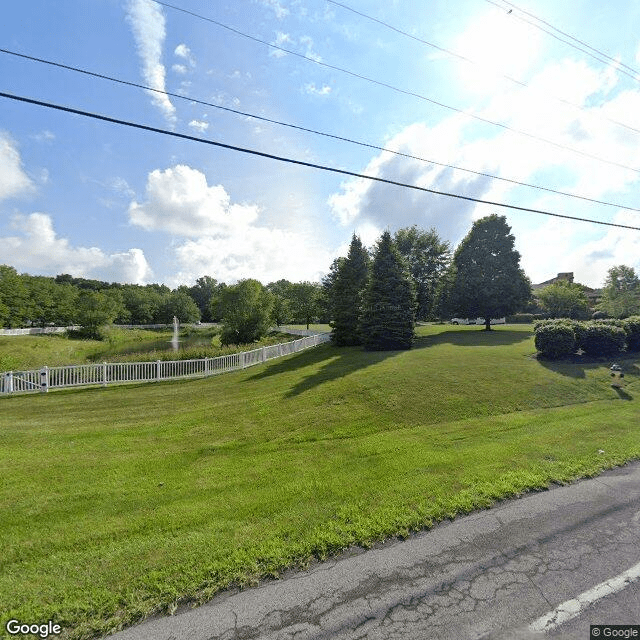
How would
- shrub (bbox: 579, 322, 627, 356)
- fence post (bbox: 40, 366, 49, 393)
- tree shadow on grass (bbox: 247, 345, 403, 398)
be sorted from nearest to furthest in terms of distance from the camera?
tree shadow on grass (bbox: 247, 345, 403, 398) → fence post (bbox: 40, 366, 49, 393) → shrub (bbox: 579, 322, 627, 356)

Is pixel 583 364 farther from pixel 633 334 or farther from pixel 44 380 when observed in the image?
pixel 44 380

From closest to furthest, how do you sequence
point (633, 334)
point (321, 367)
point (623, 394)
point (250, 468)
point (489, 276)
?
point (250, 468) → point (623, 394) → point (321, 367) → point (633, 334) → point (489, 276)

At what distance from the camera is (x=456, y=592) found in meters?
3.42

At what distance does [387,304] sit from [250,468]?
15671mm

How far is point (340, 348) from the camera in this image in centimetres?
2284

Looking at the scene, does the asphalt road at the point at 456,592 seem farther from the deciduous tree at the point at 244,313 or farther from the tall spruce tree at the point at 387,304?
the deciduous tree at the point at 244,313

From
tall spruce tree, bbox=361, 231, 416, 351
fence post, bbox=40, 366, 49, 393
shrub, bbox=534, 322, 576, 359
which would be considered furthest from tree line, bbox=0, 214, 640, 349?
fence post, bbox=40, 366, 49, 393

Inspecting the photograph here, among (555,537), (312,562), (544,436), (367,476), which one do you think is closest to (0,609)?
(312,562)

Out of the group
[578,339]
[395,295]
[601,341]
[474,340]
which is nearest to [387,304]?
[395,295]

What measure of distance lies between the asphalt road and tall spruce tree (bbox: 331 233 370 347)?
1794cm

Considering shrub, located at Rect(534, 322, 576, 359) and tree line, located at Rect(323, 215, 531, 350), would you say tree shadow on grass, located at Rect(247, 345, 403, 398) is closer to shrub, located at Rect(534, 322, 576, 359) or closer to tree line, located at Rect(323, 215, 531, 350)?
tree line, located at Rect(323, 215, 531, 350)

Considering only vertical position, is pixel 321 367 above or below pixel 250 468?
above

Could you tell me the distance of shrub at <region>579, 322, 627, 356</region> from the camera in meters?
15.0

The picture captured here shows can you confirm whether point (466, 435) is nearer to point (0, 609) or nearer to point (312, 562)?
point (312, 562)
